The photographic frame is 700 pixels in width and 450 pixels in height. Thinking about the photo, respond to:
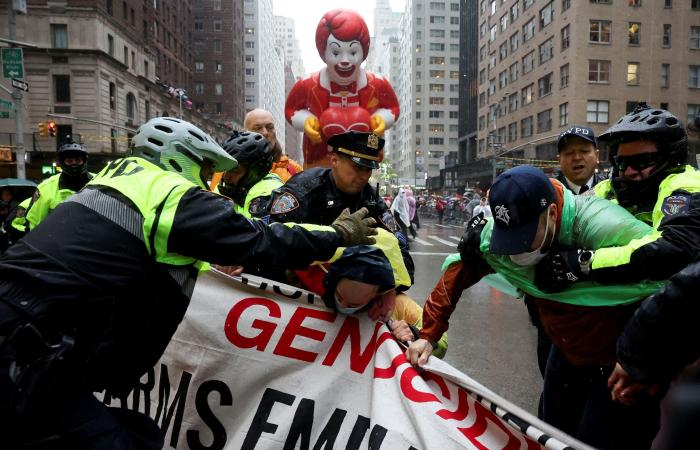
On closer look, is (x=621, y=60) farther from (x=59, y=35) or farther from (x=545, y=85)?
(x=59, y=35)

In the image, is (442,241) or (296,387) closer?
(296,387)

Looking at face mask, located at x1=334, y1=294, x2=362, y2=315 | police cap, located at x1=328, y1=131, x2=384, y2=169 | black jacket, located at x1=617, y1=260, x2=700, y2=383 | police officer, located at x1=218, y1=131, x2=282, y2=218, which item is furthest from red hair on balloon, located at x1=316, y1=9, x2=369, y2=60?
black jacket, located at x1=617, y1=260, x2=700, y2=383

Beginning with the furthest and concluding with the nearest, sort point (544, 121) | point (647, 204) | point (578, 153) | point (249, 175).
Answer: point (544, 121), point (578, 153), point (249, 175), point (647, 204)

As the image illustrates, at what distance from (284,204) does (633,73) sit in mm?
47678

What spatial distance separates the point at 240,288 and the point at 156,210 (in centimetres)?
98

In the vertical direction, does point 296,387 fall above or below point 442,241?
above

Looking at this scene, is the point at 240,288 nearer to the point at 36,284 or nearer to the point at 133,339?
the point at 133,339

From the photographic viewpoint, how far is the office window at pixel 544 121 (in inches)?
1785

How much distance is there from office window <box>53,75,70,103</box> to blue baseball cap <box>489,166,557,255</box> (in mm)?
42418

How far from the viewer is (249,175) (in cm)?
391

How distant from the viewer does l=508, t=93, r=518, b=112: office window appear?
53438 millimetres

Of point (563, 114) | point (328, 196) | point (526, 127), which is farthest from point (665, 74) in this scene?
point (328, 196)

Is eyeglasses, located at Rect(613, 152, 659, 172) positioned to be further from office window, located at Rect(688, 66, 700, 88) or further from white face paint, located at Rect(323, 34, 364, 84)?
office window, located at Rect(688, 66, 700, 88)

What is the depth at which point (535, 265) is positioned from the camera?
2.29 meters
